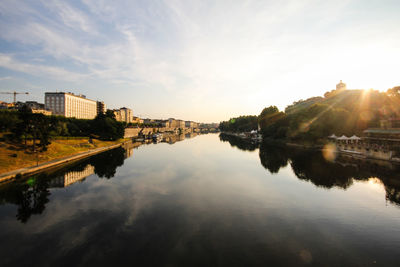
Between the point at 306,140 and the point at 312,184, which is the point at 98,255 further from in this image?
the point at 306,140

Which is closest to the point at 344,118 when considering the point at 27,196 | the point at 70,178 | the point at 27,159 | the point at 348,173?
the point at 348,173

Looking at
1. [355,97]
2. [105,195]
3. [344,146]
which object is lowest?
[105,195]

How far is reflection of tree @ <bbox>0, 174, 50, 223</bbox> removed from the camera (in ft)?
70.1

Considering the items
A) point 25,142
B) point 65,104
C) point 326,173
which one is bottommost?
point 326,173

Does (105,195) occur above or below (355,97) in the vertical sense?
below

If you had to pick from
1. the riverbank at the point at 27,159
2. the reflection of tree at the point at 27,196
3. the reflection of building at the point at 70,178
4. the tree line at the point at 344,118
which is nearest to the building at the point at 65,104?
the riverbank at the point at 27,159

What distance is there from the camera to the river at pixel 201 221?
45.2 ft

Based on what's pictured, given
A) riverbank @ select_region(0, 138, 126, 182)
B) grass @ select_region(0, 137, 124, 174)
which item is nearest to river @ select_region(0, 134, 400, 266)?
riverbank @ select_region(0, 138, 126, 182)

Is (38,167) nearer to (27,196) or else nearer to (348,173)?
(27,196)

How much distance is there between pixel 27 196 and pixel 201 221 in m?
23.8

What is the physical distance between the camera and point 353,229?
17.6 meters

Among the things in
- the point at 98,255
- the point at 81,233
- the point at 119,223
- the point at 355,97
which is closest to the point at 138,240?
the point at 98,255

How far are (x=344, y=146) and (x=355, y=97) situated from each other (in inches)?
2605

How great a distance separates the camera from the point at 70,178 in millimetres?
34500
